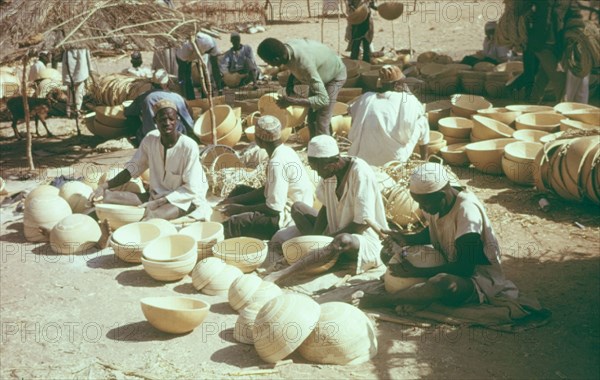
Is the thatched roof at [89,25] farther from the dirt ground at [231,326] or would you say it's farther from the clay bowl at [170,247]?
the clay bowl at [170,247]

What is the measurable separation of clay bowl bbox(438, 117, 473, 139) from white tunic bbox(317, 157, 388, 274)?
349 cm

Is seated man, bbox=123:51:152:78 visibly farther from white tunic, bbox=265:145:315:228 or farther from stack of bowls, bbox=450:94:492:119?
white tunic, bbox=265:145:315:228

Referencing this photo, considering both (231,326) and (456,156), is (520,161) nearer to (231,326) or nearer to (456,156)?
(456,156)

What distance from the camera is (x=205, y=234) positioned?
5754 mm

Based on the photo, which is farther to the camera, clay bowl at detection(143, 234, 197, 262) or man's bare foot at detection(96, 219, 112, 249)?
man's bare foot at detection(96, 219, 112, 249)

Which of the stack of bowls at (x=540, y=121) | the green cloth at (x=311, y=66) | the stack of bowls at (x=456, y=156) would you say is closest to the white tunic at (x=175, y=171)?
the green cloth at (x=311, y=66)

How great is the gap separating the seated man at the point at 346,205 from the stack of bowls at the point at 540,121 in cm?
376

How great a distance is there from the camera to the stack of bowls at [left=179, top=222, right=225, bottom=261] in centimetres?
543

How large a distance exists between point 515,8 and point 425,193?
21.7 feet

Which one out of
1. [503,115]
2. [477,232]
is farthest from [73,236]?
[503,115]

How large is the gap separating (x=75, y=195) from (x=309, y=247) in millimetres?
2732

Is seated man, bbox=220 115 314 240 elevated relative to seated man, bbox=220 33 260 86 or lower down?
lower down

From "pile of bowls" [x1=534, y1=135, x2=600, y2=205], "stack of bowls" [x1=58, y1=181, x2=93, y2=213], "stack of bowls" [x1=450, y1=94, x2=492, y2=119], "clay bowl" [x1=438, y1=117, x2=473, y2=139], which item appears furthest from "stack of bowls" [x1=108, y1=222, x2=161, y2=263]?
"stack of bowls" [x1=450, y1=94, x2=492, y2=119]

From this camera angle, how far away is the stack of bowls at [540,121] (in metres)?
8.09
